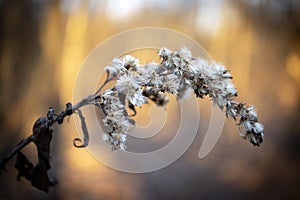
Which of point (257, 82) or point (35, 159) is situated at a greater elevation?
point (257, 82)

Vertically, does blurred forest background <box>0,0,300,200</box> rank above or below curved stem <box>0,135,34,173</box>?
above

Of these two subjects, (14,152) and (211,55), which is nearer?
(14,152)

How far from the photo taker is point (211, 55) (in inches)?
34.2

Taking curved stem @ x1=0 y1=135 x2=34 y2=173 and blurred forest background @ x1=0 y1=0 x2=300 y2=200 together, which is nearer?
curved stem @ x1=0 y1=135 x2=34 y2=173

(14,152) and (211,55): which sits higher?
(211,55)

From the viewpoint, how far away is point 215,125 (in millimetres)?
831

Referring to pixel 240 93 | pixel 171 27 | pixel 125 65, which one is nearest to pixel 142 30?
pixel 171 27

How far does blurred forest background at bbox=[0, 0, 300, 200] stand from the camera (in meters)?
0.82

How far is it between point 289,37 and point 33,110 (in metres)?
0.67

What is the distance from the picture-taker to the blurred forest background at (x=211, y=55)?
0.82 m

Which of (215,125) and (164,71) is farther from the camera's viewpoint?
(215,125)

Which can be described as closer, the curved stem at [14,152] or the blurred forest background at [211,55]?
the curved stem at [14,152]

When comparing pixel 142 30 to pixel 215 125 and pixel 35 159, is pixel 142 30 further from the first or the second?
pixel 35 159

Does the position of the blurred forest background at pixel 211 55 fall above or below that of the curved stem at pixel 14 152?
above
